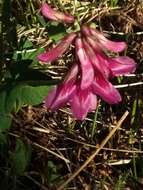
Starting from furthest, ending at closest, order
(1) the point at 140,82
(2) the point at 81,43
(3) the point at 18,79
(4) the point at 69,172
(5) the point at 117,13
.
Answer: (5) the point at 117,13 → (1) the point at 140,82 → (4) the point at 69,172 → (3) the point at 18,79 → (2) the point at 81,43

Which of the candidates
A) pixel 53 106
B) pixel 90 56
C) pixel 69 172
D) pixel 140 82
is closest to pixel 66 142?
pixel 69 172

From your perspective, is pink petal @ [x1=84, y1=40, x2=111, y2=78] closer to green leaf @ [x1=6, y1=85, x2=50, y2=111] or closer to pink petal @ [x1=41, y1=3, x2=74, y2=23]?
pink petal @ [x1=41, y1=3, x2=74, y2=23]

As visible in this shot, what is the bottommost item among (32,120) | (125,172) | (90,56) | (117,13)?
(125,172)

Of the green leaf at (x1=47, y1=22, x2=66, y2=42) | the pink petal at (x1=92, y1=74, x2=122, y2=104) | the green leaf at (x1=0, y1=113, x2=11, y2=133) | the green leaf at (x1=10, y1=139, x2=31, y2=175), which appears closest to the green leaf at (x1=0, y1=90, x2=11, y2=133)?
the green leaf at (x1=0, y1=113, x2=11, y2=133)

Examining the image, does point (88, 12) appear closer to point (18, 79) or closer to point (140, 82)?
point (140, 82)

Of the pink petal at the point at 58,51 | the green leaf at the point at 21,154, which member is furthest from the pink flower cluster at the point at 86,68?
the green leaf at the point at 21,154

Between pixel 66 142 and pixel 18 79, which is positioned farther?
pixel 66 142

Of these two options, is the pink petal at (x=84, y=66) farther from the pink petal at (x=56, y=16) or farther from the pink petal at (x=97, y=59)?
the pink petal at (x=56, y=16)
